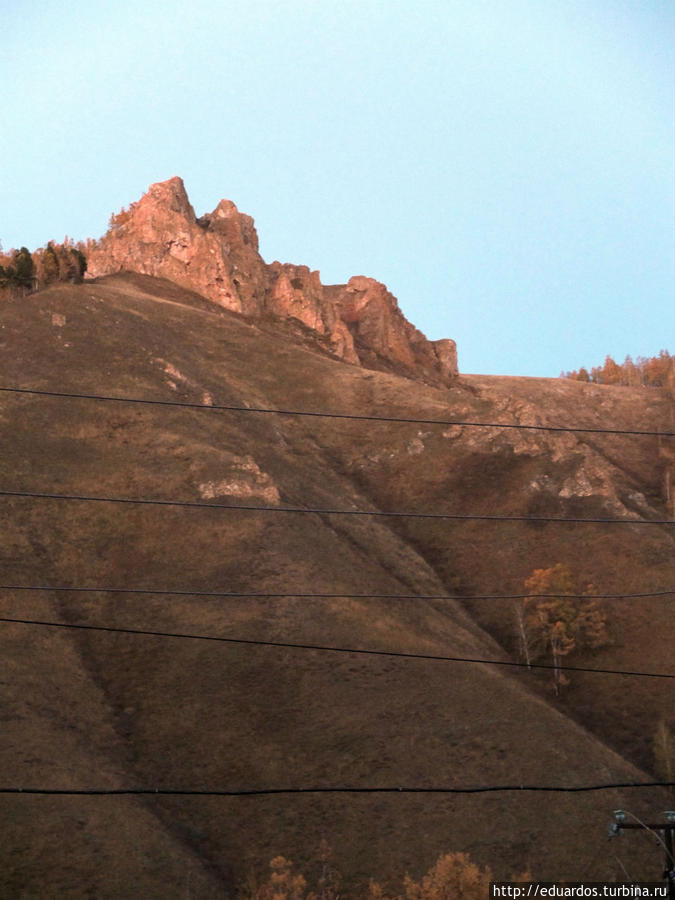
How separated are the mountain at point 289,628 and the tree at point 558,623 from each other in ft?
5.69

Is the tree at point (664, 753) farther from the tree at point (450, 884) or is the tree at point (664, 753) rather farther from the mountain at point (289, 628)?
the tree at point (450, 884)

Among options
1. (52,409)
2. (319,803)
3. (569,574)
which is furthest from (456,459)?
(319,803)

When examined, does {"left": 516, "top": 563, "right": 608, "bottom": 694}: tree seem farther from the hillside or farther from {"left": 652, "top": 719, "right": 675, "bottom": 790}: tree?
{"left": 652, "top": 719, "right": 675, "bottom": 790}: tree

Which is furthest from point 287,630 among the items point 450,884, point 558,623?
point 450,884

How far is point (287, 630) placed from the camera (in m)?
83.8

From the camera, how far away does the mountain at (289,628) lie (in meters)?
62.0

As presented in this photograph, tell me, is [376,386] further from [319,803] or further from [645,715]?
[319,803]

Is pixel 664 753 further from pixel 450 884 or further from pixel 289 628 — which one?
pixel 450 884

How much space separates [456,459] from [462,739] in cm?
7012

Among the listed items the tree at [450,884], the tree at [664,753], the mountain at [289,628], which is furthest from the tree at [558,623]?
the tree at [450,884]

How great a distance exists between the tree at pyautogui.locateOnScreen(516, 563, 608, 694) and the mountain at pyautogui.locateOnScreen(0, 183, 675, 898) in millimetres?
1735

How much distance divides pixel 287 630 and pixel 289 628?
0.42m

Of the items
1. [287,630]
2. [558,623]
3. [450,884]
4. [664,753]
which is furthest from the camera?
[558,623]

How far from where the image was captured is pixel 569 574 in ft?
360
